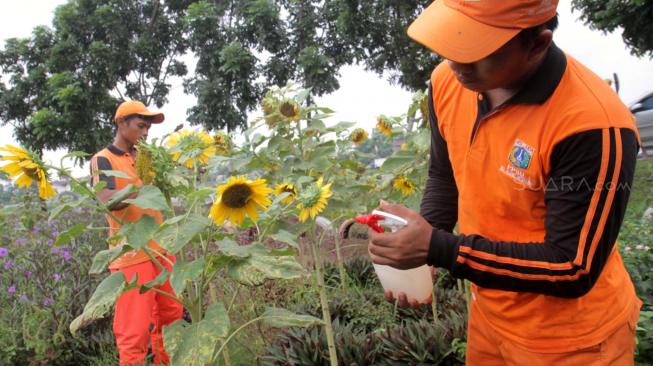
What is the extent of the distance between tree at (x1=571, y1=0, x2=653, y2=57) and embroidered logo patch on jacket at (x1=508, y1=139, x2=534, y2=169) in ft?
27.1

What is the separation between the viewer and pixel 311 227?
6.41ft

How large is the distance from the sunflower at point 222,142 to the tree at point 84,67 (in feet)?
27.2

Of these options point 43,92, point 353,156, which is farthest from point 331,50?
point 353,156

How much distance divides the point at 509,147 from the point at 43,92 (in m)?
11.6

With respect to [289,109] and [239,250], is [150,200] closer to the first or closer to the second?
[239,250]

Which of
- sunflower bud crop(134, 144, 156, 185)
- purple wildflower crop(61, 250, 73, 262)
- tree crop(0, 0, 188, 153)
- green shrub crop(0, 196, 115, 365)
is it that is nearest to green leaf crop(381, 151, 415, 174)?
sunflower bud crop(134, 144, 156, 185)

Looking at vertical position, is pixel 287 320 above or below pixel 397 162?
below

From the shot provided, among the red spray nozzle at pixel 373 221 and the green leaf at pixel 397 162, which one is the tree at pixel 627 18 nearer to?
the green leaf at pixel 397 162

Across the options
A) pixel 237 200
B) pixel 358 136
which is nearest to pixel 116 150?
pixel 358 136

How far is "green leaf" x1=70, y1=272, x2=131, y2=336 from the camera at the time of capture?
1.32 m

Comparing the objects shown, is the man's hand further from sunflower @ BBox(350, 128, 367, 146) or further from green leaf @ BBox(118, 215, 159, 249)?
sunflower @ BBox(350, 128, 367, 146)

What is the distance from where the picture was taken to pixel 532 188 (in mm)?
1052

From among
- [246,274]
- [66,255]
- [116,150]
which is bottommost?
[246,274]

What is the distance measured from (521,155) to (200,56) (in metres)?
10.1
